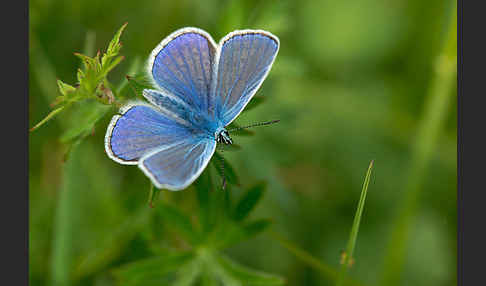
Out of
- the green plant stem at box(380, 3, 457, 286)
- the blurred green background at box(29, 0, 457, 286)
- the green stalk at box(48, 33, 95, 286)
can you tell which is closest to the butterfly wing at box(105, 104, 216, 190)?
the blurred green background at box(29, 0, 457, 286)

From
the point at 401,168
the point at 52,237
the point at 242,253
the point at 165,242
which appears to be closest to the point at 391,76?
the point at 401,168

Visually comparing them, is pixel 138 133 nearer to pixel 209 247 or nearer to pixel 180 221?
pixel 180 221

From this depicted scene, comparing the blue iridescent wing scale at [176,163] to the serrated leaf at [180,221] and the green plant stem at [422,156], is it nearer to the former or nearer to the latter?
the serrated leaf at [180,221]

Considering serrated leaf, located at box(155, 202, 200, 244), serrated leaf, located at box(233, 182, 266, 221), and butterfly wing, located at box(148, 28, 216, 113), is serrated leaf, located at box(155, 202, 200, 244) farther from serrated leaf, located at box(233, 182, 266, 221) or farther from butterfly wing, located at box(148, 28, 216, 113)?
butterfly wing, located at box(148, 28, 216, 113)

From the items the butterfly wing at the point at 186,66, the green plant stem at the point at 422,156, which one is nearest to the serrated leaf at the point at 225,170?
the butterfly wing at the point at 186,66

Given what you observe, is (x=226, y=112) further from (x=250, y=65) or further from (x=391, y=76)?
(x=391, y=76)

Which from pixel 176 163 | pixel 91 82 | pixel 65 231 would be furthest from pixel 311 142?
pixel 91 82
